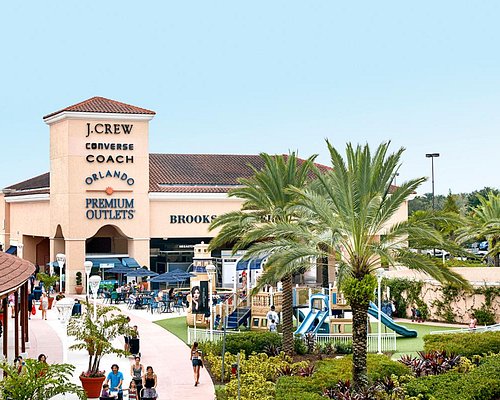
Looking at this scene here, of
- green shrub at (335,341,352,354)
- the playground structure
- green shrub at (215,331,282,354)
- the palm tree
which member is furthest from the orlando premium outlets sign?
green shrub at (335,341,352,354)

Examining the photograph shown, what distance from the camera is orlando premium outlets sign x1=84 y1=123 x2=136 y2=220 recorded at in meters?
58.1

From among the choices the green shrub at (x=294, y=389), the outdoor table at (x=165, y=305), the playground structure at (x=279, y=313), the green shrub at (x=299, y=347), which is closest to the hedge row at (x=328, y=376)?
the green shrub at (x=294, y=389)

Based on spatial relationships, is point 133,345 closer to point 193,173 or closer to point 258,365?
point 258,365

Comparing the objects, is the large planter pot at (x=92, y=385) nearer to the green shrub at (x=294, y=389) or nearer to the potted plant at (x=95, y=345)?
the potted plant at (x=95, y=345)

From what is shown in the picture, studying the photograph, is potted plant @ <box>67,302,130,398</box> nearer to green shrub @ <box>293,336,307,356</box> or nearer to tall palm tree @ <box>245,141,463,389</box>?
tall palm tree @ <box>245,141,463,389</box>

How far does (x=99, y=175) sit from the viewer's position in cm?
5825

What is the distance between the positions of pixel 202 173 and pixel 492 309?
29963 millimetres

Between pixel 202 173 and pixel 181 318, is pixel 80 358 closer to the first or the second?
pixel 181 318

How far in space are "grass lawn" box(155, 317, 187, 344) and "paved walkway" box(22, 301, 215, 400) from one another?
35 cm

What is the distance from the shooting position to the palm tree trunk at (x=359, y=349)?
75.6ft

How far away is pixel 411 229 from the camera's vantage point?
23.5 m

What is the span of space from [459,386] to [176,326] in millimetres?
20510

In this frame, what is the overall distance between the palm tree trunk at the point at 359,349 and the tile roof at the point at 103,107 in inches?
1480

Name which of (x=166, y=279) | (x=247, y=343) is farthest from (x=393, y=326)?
(x=166, y=279)
